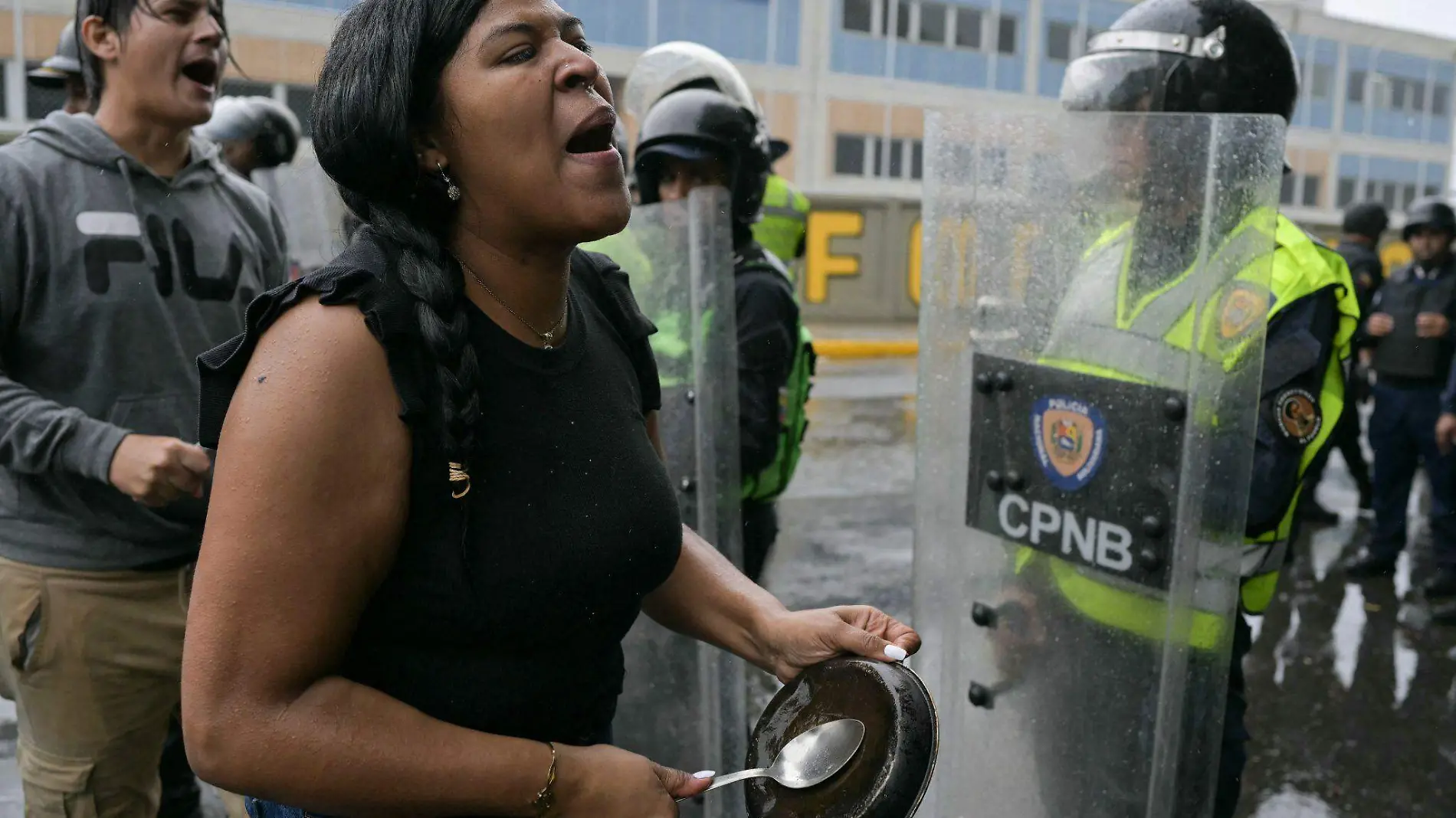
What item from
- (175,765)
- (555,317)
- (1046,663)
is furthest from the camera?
(175,765)

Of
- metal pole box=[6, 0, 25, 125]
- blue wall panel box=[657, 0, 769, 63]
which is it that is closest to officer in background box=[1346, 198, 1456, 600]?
blue wall panel box=[657, 0, 769, 63]

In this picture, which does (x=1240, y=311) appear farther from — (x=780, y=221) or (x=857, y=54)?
(x=857, y=54)

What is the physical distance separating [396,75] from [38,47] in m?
17.4

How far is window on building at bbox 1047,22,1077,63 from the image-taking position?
2486 centimetres

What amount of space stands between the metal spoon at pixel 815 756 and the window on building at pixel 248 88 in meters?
15.1

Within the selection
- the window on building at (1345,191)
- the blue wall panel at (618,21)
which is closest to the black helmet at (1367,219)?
the blue wall panel at (618,21)

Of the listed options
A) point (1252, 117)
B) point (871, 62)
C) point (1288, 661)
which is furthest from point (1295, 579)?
point (871, 62)

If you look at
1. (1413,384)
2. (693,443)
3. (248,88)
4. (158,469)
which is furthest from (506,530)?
(248,88)

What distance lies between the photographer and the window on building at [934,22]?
23375 millimetres

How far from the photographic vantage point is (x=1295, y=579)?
5898 millimetres

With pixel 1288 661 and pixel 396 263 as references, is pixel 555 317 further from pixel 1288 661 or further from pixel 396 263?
pixel 1288 661

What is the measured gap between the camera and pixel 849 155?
22500 mm

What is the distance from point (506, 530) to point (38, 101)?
1578 cm

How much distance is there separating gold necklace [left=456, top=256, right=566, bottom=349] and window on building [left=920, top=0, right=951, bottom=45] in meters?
23.5
